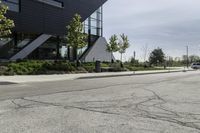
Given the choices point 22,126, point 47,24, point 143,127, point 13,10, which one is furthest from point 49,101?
point 47,24

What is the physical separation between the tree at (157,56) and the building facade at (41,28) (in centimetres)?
2844

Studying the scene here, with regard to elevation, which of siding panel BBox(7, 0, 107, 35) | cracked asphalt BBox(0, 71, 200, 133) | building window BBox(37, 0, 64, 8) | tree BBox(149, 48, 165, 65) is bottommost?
cracked asphalt BBox(0, 71, 200, 133)

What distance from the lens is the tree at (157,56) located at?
84.8 m

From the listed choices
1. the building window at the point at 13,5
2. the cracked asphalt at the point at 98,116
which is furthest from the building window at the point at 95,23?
the cracked asphalt at the point at 98,116

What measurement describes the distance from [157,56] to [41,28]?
4234 centimetres

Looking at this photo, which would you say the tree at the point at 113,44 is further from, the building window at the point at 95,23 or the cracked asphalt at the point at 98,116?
the cracked asphalt at the point at 98,116

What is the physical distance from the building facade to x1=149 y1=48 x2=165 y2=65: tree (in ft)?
93.3

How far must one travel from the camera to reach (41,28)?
49.4m

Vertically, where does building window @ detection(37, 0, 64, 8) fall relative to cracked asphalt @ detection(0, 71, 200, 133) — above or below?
above

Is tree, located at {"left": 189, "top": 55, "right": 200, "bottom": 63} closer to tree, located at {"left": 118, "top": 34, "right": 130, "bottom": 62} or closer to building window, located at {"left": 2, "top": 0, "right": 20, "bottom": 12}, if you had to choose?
tree, located at {"left": 118, "top": 34, "right": 130, "bottom": 62}

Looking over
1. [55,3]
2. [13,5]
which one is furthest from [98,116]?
[55,3]

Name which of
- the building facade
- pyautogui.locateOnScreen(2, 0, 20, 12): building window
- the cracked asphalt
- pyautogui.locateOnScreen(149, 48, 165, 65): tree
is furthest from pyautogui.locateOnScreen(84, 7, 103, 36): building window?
the cracked asphalt

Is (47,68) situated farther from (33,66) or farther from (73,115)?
(73,115)

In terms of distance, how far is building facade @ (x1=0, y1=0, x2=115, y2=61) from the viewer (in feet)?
148
